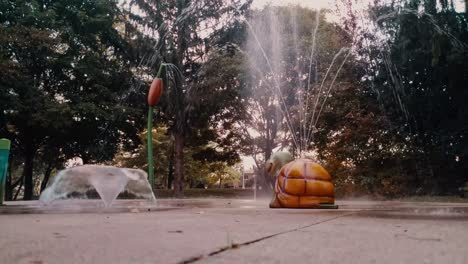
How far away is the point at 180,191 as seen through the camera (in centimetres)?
2175

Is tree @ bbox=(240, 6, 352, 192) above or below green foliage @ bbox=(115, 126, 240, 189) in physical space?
above

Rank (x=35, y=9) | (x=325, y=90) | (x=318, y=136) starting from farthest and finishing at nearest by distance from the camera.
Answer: (x=318, y=136)
(x=325, y=90)
(x=35, y=9)

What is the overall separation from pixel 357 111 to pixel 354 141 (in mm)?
1414

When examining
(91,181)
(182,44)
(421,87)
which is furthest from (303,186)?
(182,44)

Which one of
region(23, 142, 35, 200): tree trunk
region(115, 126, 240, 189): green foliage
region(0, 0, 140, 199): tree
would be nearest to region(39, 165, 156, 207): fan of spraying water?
region(0, 0, 140, 199): tree

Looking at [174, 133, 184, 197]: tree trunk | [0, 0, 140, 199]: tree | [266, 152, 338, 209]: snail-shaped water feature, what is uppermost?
[0, 0, 140, 199]: tree

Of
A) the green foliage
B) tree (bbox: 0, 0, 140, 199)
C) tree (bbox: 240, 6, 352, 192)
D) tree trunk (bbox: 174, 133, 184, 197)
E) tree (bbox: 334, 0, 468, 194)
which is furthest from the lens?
the green foliage

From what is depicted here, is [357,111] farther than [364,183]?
Yes

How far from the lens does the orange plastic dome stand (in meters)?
6.60

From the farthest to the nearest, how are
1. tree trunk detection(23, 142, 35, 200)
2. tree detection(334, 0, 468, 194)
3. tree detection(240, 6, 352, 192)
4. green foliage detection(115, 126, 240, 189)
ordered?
green foliage detection(115, 126, 240, 189) < tree detection(240, 6, 352, 192) < tree trunk detection(23, 142, 35, 200) < tree detection(334, 0, 468, 194)

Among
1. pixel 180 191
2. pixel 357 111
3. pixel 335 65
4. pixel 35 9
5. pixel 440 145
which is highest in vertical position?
pixel 35 9

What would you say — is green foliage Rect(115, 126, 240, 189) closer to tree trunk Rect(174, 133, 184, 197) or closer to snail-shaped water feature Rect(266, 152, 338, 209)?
tree trunk Rect(174, 133, 184, 197)

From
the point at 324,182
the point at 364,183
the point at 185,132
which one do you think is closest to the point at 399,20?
the point at 364,183

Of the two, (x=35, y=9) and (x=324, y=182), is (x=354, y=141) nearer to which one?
(x=324, y=182)
